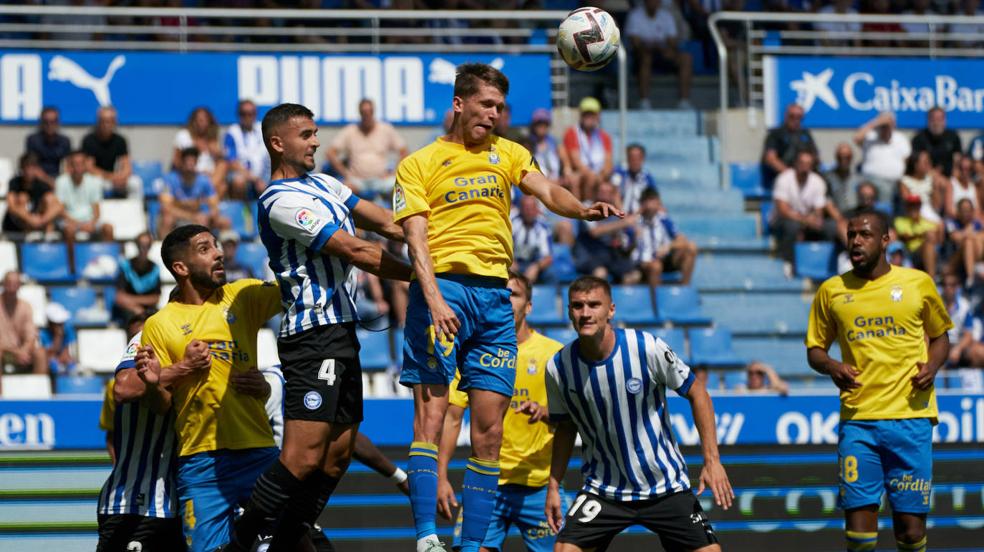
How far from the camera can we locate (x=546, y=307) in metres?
15.6

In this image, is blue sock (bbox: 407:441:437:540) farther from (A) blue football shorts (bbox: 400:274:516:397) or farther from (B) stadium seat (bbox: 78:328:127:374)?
(B) stadium seat (bbox: 78:328:127:374)

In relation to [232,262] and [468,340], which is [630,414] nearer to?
[468,340]

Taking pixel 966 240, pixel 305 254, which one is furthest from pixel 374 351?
pixel 305 254

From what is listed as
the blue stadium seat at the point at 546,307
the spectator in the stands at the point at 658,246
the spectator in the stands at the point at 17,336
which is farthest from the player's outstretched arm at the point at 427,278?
the spectator in the stands at the point at 658,246

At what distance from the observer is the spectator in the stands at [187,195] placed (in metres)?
15.9

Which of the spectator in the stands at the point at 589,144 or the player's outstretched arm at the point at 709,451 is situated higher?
the spectator in the stands at the point at 589,144

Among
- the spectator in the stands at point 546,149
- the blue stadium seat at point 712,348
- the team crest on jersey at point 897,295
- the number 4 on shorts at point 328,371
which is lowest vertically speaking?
the blue stadium seat at point 712,348

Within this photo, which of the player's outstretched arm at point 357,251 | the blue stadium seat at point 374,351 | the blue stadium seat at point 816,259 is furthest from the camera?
the blue stadium seat at point 816,259

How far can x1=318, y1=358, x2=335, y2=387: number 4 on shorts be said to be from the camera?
741 centimetres

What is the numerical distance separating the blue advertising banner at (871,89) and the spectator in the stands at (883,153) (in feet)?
1.45

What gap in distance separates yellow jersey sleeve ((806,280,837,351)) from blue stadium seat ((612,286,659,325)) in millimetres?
6426

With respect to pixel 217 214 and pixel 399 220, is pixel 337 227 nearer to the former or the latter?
pixel 399 220

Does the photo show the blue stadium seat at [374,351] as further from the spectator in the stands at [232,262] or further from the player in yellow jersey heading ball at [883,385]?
the player in yellow jersey heading ball at [883,385]

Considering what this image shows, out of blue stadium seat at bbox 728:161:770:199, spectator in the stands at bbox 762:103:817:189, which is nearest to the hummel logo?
spectator in the stands at bbox 762:103:817:189
